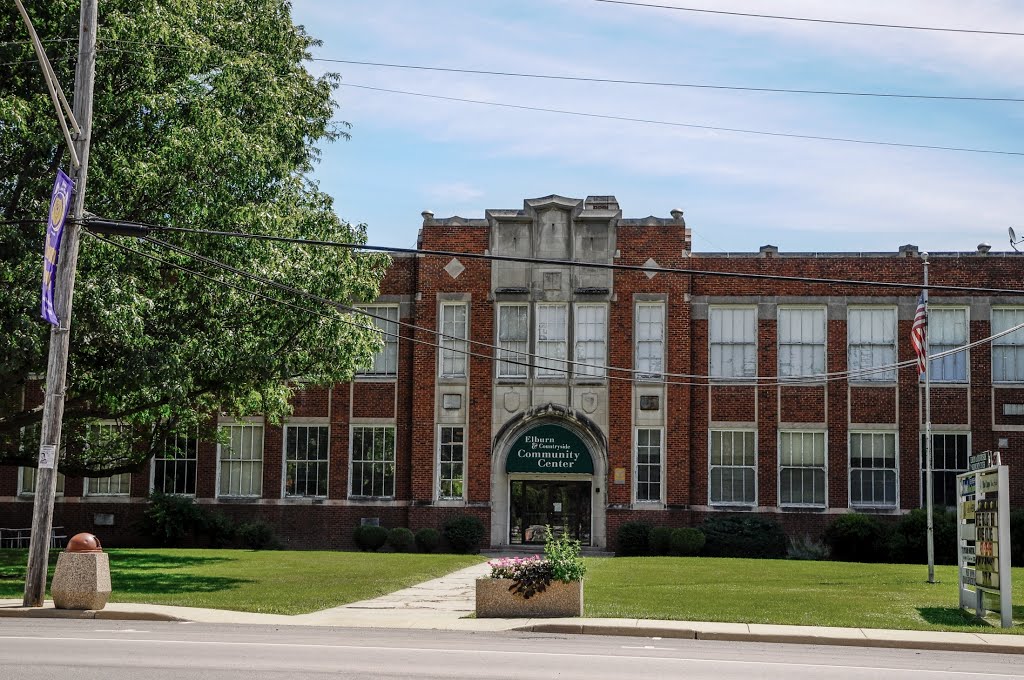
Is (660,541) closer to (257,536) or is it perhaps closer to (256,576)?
(257,536)

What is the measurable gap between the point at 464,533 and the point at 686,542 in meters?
6.64

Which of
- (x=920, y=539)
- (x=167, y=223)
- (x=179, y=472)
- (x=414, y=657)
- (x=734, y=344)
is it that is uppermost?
(x=167, y=223)

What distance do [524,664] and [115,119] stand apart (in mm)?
16105

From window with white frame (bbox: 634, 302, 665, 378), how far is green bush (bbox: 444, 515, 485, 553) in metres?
6.78

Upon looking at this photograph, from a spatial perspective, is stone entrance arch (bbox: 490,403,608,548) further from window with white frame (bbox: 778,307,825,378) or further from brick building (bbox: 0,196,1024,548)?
window with white frame (bbox: 778,307,825,378)

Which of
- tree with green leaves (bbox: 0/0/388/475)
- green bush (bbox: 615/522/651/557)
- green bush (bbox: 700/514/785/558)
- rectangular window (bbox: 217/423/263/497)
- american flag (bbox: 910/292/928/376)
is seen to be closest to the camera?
tree with green leaves (bbox: 0/0/388/475)

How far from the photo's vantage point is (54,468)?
20281mm

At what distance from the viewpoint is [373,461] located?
130ft

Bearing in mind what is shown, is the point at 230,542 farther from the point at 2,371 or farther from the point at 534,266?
the point at 2,371

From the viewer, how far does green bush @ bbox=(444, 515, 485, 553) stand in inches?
1481

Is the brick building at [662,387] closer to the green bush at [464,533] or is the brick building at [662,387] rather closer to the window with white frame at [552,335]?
the window with white frame at [552,335]

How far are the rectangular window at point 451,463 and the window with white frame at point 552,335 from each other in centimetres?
329

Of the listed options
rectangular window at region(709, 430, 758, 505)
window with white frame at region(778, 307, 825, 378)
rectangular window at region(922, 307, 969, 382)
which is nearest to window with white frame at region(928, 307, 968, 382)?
rectangular window at region(922, 307, 969, 382)

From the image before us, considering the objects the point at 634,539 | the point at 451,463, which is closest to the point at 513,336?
the point at 451,463
